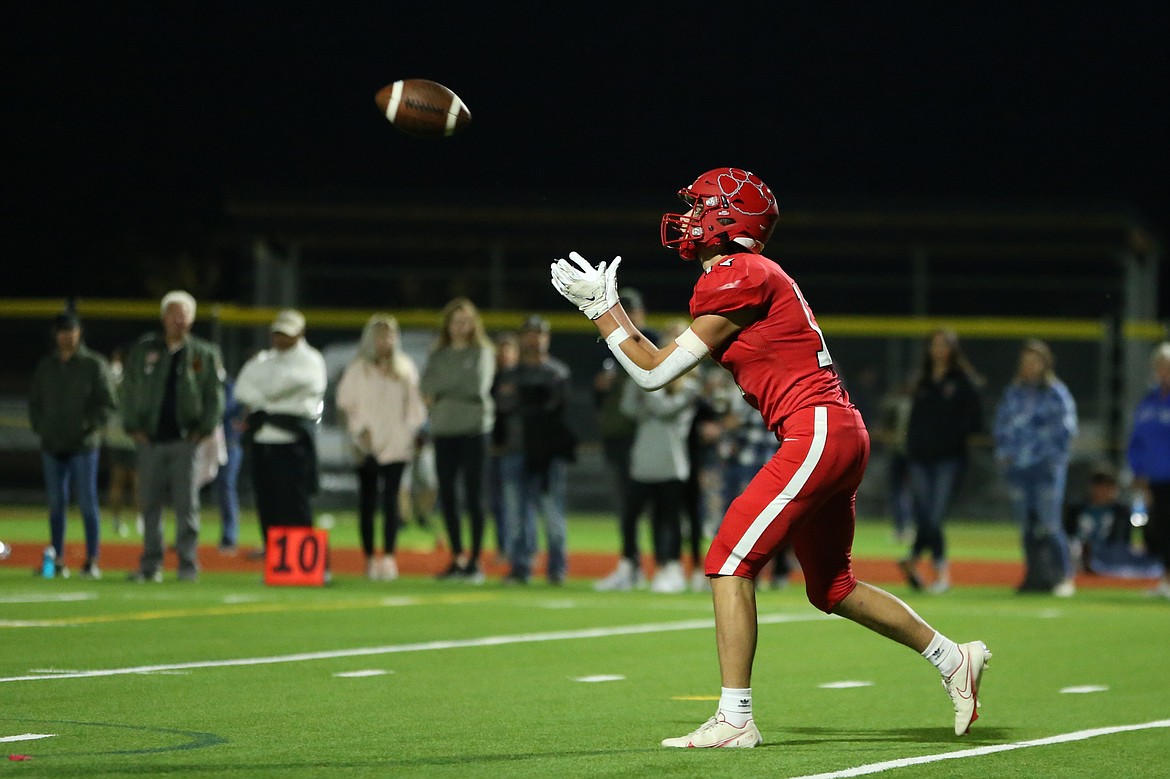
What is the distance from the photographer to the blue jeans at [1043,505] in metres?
14.4

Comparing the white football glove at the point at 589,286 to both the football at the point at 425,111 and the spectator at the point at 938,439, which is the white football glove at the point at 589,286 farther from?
the spectator at the point at 938,439

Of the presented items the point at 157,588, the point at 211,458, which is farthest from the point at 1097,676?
the point at 211,458

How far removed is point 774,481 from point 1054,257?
26.4 metres

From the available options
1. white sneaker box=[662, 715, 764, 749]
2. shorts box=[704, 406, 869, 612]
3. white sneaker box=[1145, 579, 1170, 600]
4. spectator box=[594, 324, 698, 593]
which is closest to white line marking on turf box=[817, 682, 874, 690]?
shorts box=[704, 406, 869, 612]

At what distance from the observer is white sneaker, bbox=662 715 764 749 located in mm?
6469

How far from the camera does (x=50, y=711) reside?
23.4 feet

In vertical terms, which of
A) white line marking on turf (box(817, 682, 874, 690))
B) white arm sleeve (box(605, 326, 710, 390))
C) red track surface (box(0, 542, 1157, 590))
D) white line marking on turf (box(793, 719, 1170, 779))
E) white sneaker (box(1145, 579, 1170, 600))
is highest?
white arm sleeve (box(605, 326, 710, 390))

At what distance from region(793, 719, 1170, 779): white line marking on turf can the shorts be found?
73 centimetres

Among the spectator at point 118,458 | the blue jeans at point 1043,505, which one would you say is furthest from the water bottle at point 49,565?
the blue jeans at point 1043,505

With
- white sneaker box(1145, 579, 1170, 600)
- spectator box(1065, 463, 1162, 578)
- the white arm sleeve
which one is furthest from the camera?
spectator box(1065, 463, 1162, 578)

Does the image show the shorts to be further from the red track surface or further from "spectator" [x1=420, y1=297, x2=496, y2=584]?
A: the red track surface

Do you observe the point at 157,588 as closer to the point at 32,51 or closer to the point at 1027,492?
the point at 1027,492

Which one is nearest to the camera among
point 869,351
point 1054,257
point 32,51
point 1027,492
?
point 1027,492

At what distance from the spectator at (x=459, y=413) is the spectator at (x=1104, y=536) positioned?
5.09 meters
